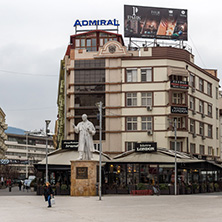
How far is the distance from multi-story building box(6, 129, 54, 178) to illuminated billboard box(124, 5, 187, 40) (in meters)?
101

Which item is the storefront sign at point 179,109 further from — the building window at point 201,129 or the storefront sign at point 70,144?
the storefront sign at point 70,144

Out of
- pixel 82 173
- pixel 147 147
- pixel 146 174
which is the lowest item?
pixel 146 174

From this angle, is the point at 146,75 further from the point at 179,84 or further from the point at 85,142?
the point at 85,142

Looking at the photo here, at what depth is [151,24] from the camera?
68000 millimetres

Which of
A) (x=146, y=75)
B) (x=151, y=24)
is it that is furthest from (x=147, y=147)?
(x=151, y=24)

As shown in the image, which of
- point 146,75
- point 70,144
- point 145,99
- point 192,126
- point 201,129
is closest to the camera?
point 70,144

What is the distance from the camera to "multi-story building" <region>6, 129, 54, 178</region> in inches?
6594

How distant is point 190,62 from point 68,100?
16627mm

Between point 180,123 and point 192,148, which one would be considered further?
point 192,148

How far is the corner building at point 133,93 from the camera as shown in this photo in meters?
64.1

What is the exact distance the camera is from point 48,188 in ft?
101

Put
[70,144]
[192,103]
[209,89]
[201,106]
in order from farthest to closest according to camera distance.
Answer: [209,89] < [201,106] < [192,103] < [70,144]

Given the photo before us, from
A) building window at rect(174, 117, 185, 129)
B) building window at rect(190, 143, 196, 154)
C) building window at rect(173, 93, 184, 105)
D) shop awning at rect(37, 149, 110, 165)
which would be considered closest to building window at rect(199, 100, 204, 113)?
building window at rect(190, 143, 196, 154)

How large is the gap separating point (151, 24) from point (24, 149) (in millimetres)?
116464
